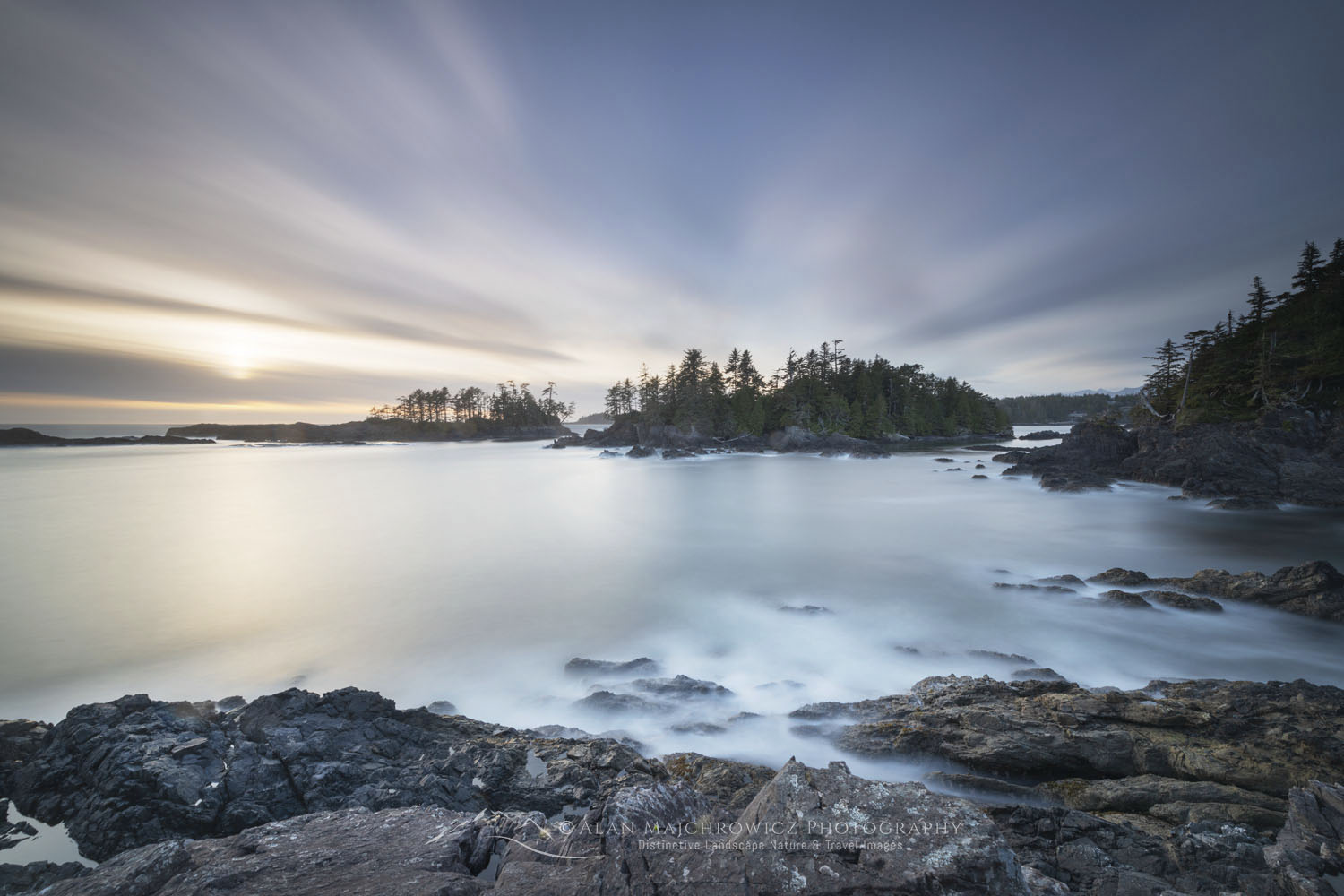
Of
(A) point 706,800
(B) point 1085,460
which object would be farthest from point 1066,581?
(B) point 1085,460

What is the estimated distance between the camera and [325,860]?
228 centimetres

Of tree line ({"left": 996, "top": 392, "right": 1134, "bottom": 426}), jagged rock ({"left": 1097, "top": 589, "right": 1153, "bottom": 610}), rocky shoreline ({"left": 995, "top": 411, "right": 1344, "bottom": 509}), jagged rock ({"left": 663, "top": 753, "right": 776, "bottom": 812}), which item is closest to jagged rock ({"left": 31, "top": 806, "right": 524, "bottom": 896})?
jagged rock ({"left": 663, "top": 753, "right": 776, "bottom": 812})

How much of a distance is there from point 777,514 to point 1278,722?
1615 cm

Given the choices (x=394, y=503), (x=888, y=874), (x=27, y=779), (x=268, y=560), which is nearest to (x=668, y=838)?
(x=888, y=874)

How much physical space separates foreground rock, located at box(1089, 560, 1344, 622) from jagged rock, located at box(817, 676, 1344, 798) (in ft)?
16.4

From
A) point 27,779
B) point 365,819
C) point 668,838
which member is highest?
point 668,838

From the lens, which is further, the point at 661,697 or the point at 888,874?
the point at 661,697

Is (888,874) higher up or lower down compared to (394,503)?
higher up

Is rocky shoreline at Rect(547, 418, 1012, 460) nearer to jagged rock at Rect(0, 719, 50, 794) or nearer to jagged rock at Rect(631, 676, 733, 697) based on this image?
jagged rock at Rect(631, 676, 733, 697)

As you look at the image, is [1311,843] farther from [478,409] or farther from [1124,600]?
[478,409]

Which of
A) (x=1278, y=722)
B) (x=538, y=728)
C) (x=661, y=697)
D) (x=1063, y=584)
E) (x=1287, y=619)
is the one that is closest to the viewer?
(x=1278, y=722)

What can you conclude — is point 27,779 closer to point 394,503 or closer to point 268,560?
point 268,560

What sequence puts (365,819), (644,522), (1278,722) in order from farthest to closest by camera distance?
1. (644,522)
2. (1278,722)
3. (365,819)

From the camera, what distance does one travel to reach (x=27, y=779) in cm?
359
